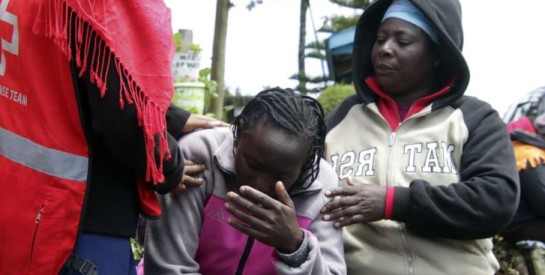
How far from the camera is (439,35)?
9.20 ft

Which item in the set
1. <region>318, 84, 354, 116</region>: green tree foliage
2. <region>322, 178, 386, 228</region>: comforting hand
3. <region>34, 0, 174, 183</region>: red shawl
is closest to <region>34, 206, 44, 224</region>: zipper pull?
<region>34, 0, 174, 183</region>: red shawl

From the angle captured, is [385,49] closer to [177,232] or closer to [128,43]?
[177,232]

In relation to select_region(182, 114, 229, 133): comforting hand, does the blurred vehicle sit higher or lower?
lower

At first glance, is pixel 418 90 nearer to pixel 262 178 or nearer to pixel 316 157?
pixel 316 157

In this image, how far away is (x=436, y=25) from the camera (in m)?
2.75

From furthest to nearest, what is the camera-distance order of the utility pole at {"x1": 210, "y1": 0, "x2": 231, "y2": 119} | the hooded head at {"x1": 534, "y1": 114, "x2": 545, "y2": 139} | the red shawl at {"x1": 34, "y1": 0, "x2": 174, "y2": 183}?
the utility pole at {"x1": 210, "y1": 0, "x2": 231, "y2": 119} → the hooded head at {"x1": 534, "y1": 114, "x2": 545, "y2": 139} → the red shawl at {"x1": 34, "y1": 0, "x2": 174, "y2": 183}

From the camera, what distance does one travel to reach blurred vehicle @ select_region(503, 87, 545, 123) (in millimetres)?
4441

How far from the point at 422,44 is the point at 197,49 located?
2.72 metres

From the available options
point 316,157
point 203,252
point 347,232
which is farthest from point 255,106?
point 347,232

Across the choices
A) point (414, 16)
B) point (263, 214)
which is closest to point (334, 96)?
point (414, 16)

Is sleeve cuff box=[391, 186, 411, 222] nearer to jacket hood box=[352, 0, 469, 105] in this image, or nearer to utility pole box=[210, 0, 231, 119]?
jacket hood box=[352, 0, 469, 105]

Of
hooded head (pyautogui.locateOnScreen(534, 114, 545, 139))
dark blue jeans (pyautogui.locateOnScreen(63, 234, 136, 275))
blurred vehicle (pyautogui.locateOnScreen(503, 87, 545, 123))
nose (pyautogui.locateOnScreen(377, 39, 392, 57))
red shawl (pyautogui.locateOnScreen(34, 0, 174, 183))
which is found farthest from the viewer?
blurred vehicle (pyautogui.locateOnScreen(503, 87, 545, 123))

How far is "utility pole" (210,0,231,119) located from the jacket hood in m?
3.64

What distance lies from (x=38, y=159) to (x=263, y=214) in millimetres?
644
